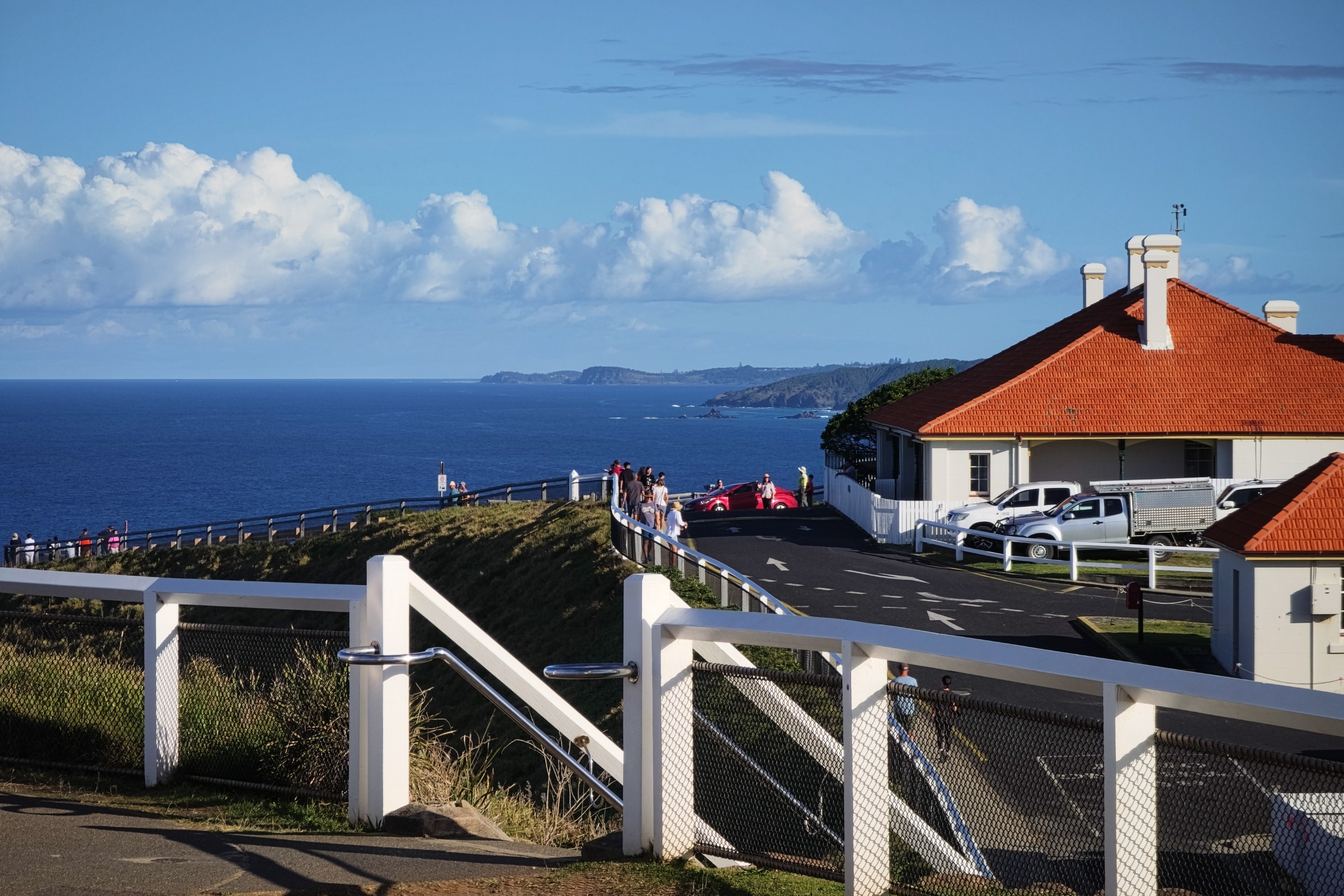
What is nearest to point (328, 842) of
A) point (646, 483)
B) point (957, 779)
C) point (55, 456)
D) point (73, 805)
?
point (73, 805)

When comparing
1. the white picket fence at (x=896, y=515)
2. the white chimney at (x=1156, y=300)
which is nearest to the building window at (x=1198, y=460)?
the white chimney at (x=1156, y=300)

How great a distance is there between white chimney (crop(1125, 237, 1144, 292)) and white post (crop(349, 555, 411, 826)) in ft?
125

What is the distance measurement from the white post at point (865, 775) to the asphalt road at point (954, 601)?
8.89 meters

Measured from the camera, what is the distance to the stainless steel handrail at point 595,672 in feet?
17.7

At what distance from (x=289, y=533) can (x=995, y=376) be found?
25352 millimetres

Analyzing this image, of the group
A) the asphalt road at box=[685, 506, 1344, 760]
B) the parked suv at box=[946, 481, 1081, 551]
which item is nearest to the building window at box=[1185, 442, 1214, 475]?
the parked suv at box=[946, 481, 1081, 551]

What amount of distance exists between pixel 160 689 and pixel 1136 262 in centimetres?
3972

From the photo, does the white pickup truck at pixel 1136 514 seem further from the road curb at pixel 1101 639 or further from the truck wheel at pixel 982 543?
the road curb at pixel 1101 639

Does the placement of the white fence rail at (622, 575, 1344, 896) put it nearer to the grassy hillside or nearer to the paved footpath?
the paved footpath

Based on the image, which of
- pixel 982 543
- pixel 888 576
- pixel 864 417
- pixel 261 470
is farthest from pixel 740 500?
pixel 261 470

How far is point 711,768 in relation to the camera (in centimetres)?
547

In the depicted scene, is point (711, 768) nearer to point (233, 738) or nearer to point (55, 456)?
point (233, 738)

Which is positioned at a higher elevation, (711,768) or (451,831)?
(711,768)

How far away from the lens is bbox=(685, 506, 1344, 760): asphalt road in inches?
596
